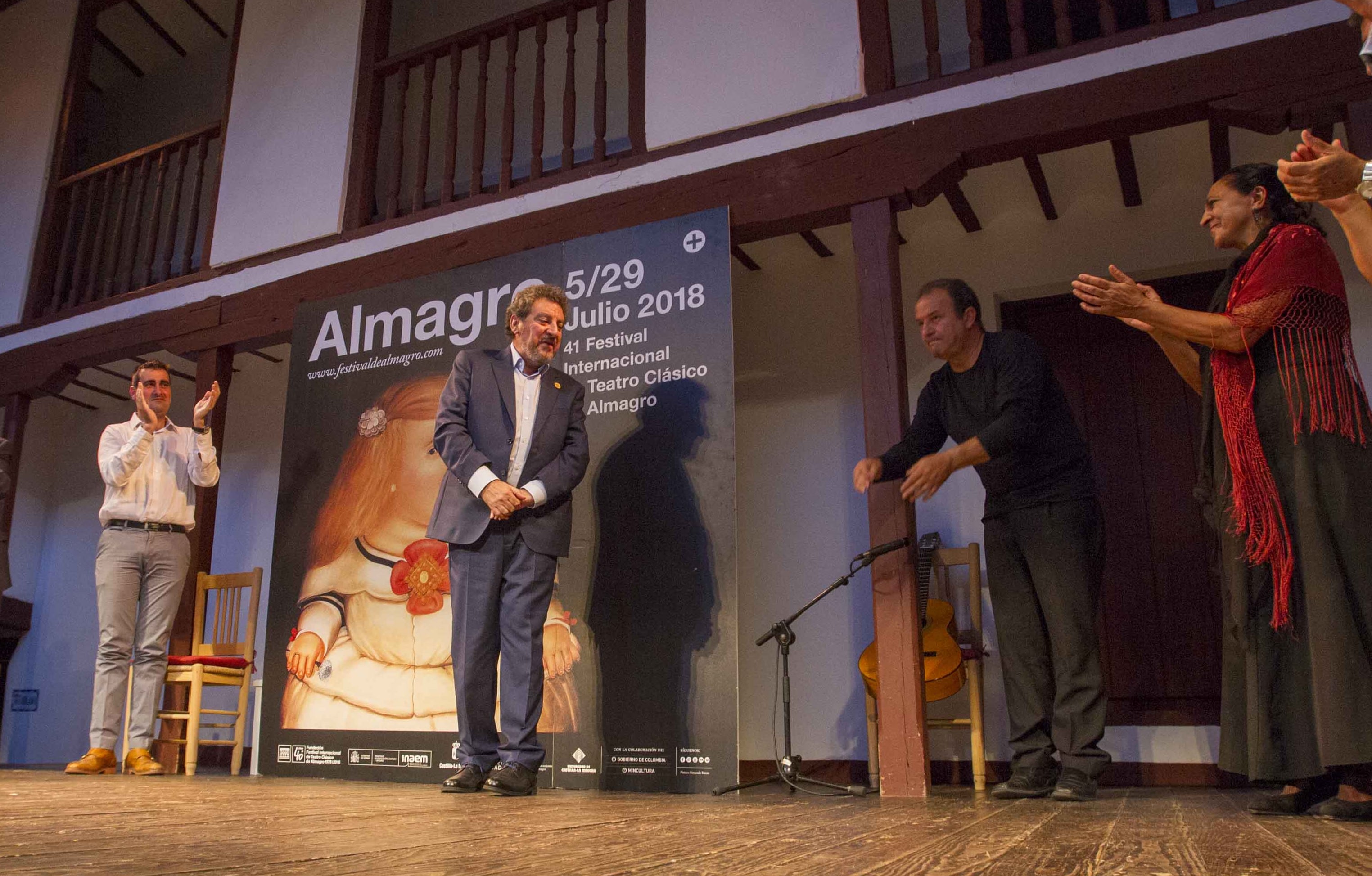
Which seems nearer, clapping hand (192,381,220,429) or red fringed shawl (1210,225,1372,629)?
red fringed shawl (1210,225,1372,629)

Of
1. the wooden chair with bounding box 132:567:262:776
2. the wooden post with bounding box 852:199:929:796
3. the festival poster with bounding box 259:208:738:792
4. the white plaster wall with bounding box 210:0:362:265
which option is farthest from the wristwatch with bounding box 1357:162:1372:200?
the white plaster wall with bounding box 210:0:362:265

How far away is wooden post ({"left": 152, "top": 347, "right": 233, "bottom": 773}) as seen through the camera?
15.7ft

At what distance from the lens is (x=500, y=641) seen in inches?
120

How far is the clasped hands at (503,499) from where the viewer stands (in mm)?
2943

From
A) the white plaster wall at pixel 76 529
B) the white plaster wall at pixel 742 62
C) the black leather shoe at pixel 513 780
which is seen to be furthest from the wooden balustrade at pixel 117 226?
the black leather shoe at pixel 513 780

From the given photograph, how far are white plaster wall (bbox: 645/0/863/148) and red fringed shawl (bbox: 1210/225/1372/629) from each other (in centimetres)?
208

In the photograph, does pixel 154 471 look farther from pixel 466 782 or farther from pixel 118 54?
pixel 118 54

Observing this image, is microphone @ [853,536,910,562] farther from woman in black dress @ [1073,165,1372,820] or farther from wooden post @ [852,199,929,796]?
woman in black dress @ [1073,165,1372,820]

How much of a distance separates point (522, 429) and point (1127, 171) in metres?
2.78

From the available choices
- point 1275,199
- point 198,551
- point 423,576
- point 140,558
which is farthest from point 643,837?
point 198,551

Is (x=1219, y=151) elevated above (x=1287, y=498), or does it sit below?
above

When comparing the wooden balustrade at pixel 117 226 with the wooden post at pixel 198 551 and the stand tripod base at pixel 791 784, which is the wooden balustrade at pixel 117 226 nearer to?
the wooden post at pixel 198 551

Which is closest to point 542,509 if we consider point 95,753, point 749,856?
point 749,856

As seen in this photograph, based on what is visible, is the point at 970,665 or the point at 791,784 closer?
the point at 791,784
